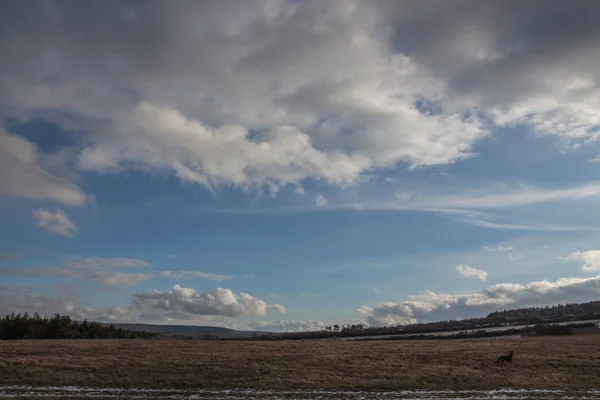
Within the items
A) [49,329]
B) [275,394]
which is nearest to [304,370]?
[275,394]

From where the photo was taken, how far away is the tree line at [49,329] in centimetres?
9968

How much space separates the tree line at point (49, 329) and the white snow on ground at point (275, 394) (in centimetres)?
7852

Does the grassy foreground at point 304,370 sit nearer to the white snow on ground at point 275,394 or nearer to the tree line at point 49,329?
the white snow on ground at point 275,394

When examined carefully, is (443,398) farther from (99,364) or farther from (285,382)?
(99,364)

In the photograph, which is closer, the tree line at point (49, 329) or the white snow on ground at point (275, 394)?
the white snow on ground at point (275, 394)

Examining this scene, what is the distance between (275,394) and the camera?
28.2m

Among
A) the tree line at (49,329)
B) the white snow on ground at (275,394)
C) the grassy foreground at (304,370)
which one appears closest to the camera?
the white snow on ground at (275,394)

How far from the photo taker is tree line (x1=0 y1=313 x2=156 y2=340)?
327 feet

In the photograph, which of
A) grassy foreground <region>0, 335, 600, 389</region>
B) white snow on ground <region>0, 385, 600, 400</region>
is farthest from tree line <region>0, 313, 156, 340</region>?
white snow on ground <region>0, 385, 600, 400</region>

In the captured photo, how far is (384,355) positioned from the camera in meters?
47.7

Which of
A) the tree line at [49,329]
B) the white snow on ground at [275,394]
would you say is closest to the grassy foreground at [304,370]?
the white snow on ground at [275,394]

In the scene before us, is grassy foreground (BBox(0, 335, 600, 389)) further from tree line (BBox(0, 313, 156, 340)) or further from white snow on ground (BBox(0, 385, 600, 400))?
tree line (BBox(0, 313, 156, 340))

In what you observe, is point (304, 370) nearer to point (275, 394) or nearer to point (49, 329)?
point (275, 394)

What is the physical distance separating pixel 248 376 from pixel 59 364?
611 inches
